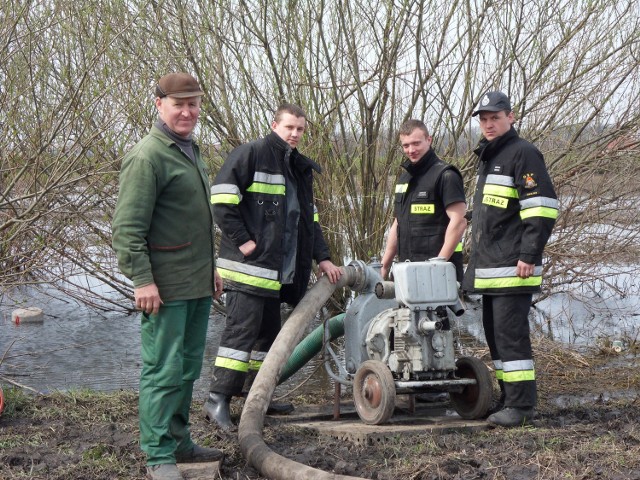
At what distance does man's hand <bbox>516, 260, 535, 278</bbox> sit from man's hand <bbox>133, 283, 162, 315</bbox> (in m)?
2.38

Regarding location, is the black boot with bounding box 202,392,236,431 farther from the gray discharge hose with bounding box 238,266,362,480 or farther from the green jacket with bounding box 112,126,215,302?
the green jacket with bounding box 112,126,215,302

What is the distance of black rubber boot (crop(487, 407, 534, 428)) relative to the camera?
493cm

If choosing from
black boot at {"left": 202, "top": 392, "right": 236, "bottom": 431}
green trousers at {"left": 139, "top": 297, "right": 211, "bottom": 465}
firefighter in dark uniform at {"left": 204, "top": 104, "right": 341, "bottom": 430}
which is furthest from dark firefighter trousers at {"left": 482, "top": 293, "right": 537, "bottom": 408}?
green trousers at {"left": 139, "top": 297, "right": 211, "bottom": 465}

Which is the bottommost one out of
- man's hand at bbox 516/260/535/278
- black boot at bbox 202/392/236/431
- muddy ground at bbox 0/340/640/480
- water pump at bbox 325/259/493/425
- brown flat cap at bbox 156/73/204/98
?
muddy ground at bbox 0/340/640/480

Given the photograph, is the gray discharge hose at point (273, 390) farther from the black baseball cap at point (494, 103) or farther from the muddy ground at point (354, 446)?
the black baseball cap at point (494, 103)

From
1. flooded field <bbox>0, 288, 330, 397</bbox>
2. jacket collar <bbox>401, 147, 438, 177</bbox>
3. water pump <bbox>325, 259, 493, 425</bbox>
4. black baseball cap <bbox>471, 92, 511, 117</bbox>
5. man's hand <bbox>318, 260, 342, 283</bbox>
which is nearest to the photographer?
water pump <bbox>325, 259, 493, 425</bbox>

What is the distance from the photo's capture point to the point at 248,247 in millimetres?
4973

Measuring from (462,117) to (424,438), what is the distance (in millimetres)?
4239

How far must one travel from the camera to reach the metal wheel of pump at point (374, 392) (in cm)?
476

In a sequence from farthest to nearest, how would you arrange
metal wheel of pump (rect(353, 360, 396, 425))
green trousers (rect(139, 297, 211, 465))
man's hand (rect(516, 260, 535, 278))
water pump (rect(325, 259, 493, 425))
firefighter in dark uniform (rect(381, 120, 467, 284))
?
firefighter in dark uniform (rect(381, 120, 467, 284))
man's hand (rect(516, 260, 535, 278))
water pump (rect(325, 259, 493, 425))
metal wheel of pump (rect(353, 360, 396, 425))
green trousers (rect(139, 297, 211, 465))

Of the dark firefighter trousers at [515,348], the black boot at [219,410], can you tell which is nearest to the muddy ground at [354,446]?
the black boot at [219,410]

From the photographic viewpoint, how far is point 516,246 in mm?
5113

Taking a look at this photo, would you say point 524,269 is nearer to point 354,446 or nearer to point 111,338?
point 354,446

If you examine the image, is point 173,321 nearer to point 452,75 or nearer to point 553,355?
point 553,355
